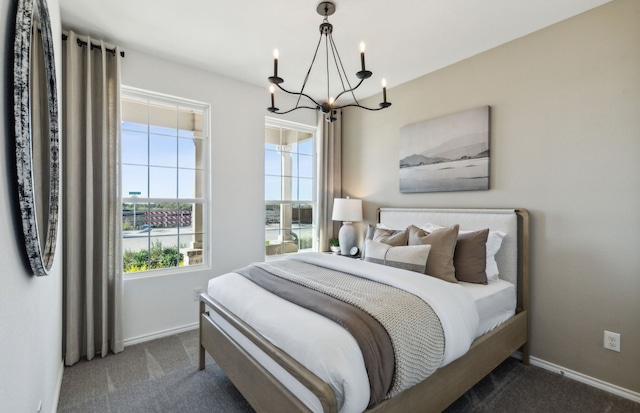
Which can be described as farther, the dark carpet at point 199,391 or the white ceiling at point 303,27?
the white ceiling at point 303,27

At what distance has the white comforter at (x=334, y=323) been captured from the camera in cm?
124

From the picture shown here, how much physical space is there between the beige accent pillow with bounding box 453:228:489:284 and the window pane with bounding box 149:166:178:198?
272 cm

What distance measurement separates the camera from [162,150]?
10.2 ft

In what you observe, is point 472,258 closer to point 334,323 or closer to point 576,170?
point 576,170

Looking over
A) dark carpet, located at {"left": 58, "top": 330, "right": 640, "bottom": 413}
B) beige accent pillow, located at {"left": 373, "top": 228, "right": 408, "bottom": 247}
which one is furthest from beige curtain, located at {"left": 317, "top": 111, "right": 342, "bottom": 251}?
dark carpet, located at {"left": 58, "top": 330, "right": 640, "bottom": 413}

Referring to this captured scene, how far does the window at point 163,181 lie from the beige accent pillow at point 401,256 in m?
1.86

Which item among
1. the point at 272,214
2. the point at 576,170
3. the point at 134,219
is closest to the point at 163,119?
the point at 134,219

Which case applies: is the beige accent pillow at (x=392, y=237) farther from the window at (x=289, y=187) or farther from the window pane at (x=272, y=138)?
the window pane at (x=272, y=138)

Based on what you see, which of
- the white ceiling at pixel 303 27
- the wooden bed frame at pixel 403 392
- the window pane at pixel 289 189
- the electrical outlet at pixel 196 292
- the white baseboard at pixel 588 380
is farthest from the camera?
the window pane at pixel 289 189

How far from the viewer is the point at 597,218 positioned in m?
2.19

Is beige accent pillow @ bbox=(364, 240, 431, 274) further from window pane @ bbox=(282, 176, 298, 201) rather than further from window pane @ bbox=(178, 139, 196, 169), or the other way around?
window pane @ bbox=(178, 139, 196, 169)

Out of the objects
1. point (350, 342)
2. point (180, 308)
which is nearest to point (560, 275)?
point (350, 342)

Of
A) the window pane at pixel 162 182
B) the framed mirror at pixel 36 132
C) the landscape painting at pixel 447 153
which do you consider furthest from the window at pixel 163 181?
the landscape painting at pixel 447 153

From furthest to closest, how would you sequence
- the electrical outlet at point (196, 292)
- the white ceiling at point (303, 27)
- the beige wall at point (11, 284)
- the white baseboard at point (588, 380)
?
the electrical outlet at point (196, 292) < the white ceiling at point (303, 27) < the white baseboard at point (588, 380) < the beige wall at point (11, 284)
